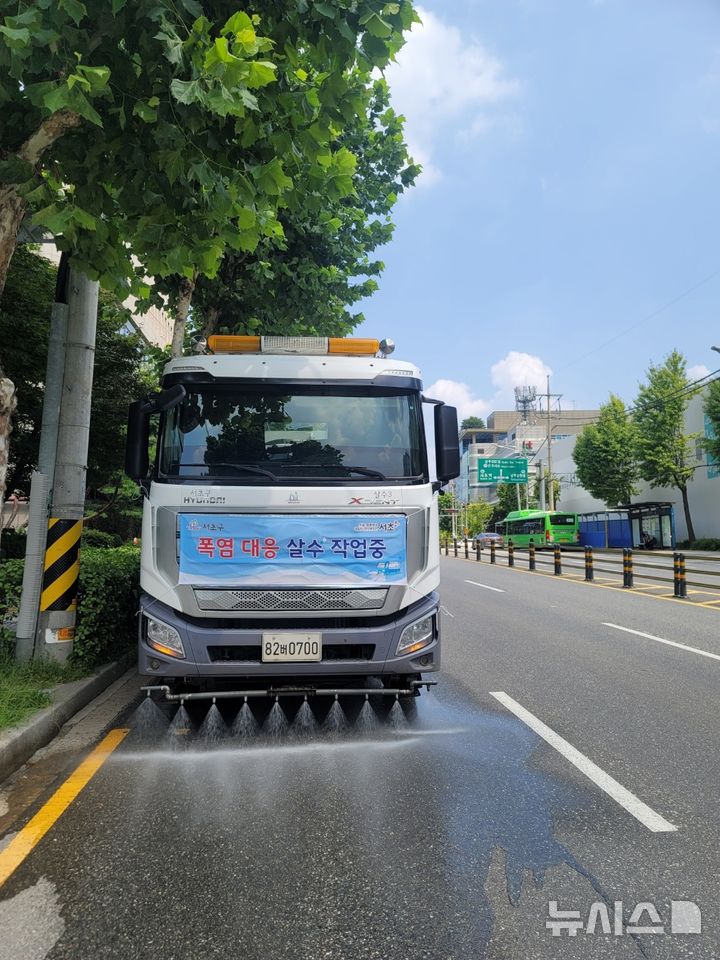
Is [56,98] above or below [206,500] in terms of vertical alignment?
above

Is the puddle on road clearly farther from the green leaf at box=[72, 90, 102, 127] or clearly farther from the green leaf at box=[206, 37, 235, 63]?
the green leaf at box=[206, 37, 235, 63]

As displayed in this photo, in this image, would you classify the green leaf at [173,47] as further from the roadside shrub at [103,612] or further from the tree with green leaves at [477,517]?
the tree with green leaves at [477,517]

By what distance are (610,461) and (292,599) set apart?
47.7 meters

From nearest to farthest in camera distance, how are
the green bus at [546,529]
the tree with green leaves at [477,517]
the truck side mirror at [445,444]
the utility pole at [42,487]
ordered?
the truck side mirror at [445,444] → the utility pole at [42,487] → the green bus at [546,529] → the tree with green leaves at [477,517]

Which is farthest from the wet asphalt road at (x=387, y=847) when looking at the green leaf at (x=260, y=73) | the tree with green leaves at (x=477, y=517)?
the tree with green leaves at (x=477, y=517)

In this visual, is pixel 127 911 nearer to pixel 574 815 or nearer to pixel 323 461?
pixel 574 815

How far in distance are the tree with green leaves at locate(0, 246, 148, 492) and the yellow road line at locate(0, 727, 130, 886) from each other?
799cm

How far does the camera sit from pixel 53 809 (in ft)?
11.8

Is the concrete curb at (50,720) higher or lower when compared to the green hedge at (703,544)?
lower

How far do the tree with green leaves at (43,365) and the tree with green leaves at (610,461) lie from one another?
131ft

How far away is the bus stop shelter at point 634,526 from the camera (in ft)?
128

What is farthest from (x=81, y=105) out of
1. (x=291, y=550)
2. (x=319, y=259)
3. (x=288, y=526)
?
(x=319, y=259)

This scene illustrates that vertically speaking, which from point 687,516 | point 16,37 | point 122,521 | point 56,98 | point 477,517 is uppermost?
point 477,517

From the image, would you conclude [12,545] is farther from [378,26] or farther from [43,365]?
[378,26]
